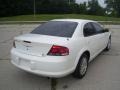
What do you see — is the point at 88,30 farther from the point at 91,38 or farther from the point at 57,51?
the point at 57,51

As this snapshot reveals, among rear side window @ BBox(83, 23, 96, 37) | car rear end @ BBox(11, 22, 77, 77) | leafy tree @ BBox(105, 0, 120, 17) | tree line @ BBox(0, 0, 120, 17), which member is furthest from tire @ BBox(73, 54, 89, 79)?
leafy tree @ BBox(105, 0, 120, 17)

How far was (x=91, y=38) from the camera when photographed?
4.91 metres

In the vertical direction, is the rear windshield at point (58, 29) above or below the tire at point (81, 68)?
above

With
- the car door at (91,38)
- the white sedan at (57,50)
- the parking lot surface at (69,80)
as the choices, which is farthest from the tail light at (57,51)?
the car door at (91,38)

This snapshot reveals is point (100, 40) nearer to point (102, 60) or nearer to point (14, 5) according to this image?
point (102, 60)

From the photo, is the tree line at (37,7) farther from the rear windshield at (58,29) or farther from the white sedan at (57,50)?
the white sedan at (57,50)

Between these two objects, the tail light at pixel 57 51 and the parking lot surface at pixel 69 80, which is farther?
the parking lot surface at pixel 69 80

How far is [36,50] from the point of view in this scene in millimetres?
3869

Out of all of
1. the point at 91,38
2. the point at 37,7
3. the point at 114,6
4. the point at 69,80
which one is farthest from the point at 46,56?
the point at 114,6

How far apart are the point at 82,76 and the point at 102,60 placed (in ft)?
5.62

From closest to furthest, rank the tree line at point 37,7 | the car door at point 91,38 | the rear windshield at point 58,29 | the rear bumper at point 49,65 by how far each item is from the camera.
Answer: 1. the rear bumper at point 49,65
2. the rear windshield at point 58,29
3. the car door at point 91,38
4. the tree line at point 37,7

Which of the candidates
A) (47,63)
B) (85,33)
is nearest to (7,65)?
(47,63)

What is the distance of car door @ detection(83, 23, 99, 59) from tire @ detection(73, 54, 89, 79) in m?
0.38

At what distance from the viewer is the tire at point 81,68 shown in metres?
4.31
